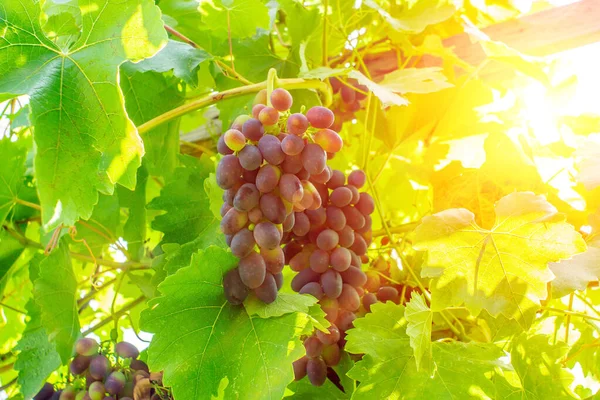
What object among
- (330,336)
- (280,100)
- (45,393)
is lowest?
(45,393)

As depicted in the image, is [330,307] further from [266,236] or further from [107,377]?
[107,377]

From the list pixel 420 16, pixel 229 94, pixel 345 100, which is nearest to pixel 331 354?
pixel 229 94

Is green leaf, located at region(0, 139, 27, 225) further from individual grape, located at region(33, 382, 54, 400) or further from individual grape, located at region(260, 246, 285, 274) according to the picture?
individual grape, located at region(260, 246, 285, 274)

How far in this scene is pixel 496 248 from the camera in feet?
3.00

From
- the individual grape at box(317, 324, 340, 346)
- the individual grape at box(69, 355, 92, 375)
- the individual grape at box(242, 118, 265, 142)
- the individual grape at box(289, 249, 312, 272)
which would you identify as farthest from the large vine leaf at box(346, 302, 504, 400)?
the individual grape at box(69, 355, 92, 375)

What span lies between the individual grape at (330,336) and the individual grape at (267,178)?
0.83 feet

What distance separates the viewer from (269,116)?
2.67ft

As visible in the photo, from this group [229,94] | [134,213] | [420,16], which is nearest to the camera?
[229,94]

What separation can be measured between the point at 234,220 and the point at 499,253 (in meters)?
0.42

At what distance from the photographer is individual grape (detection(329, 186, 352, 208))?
96 cm

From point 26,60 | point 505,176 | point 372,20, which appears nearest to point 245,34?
point 372,20

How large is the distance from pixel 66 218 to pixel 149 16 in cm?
30

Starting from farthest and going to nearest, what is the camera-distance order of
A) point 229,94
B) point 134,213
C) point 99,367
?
point 134,213
point 99,367
point 229,94

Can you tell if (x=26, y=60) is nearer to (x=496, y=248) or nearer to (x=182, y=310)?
(x=182, y=310)
